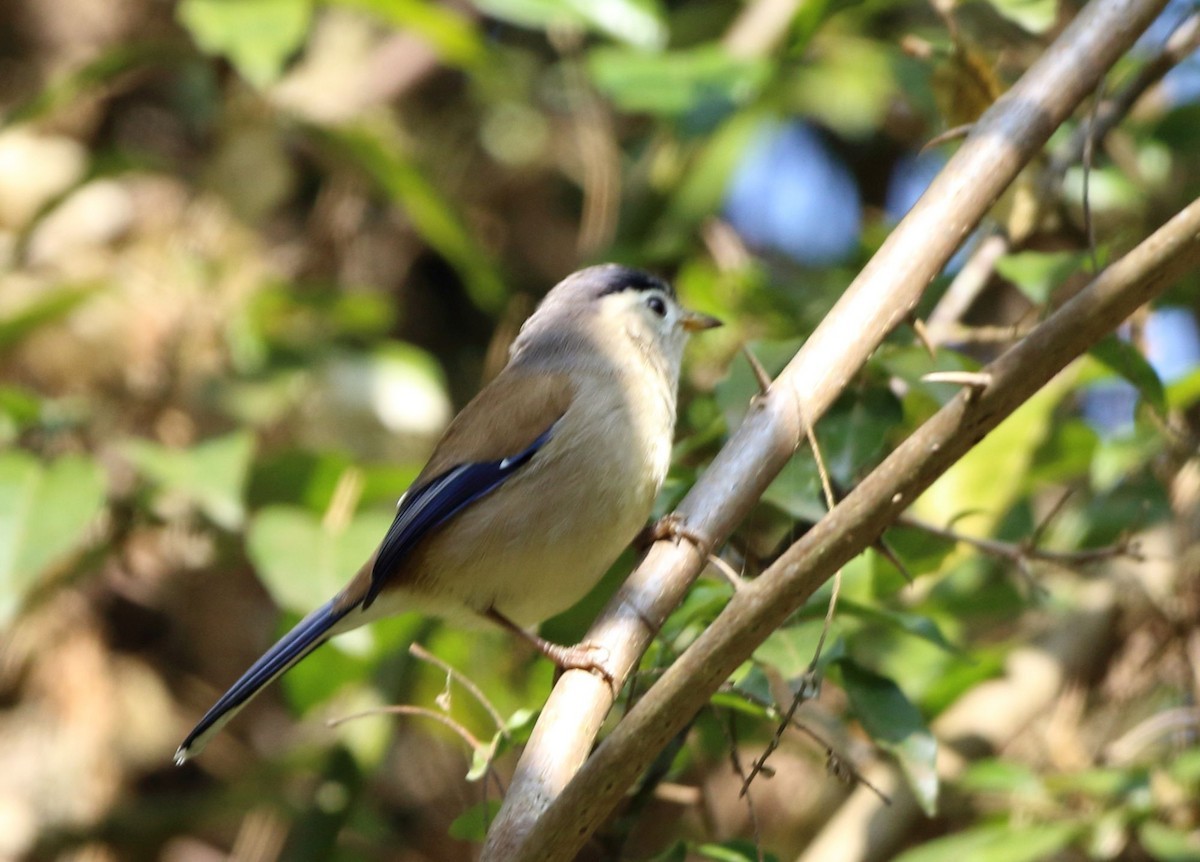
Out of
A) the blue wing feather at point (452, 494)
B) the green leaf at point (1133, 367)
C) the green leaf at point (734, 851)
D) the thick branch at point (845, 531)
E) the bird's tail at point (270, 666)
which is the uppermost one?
the thick branch at point (845, 531)

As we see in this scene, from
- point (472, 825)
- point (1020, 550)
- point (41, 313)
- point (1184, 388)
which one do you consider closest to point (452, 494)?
point (472, 825)

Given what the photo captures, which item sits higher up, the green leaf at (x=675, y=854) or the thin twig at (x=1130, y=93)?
the thin twig at (x=1130, y=93)

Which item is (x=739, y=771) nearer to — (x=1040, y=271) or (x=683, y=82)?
(x=1040, y=271)

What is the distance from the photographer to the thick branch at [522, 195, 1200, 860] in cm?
189

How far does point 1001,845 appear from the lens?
303 cm

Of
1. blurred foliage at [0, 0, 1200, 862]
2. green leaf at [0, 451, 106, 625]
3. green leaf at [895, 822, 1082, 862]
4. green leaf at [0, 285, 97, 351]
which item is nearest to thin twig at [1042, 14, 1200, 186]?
blurred foliage at [0, 0, 1200, 862]

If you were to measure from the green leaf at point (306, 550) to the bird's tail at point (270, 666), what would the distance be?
0.05 meters

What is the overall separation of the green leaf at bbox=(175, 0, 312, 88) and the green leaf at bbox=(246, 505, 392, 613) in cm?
129

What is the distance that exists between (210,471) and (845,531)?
6.79ft

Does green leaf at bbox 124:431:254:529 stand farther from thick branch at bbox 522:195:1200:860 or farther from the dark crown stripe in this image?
thick branch at bbox 522:195:1200:860

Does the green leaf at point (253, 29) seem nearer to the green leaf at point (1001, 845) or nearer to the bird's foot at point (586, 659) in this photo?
the bird's foot at point (586, 659)

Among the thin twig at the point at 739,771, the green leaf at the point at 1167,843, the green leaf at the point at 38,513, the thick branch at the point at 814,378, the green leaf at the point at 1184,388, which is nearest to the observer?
the thick branch at the point at 814,378

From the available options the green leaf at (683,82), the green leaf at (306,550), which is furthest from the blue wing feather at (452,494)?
the green leaf at (683,82)

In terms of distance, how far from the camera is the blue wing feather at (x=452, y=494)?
11.1ft
